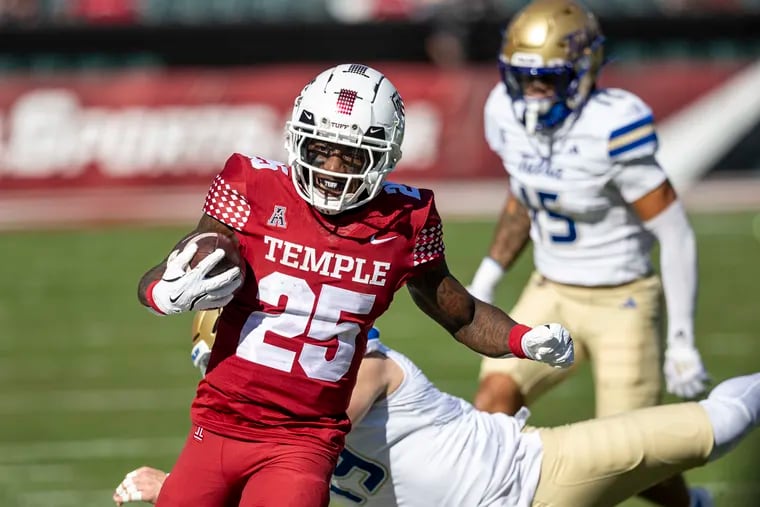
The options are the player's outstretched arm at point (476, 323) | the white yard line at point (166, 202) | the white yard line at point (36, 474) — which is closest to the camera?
the player's outstretched arm at point (476, 323)

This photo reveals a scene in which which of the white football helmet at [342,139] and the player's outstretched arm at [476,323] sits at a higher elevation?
the white football helmet at [342,139]

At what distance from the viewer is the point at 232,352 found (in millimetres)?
3674

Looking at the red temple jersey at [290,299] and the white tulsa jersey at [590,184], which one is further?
the white tulsa jersey at [590,184]

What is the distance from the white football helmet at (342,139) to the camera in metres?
3.59

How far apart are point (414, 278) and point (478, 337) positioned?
26 centimetres

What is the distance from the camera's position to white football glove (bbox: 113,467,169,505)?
12.4 ft

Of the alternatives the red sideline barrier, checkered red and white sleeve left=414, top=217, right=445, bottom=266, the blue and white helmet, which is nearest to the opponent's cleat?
the blue and white helmet

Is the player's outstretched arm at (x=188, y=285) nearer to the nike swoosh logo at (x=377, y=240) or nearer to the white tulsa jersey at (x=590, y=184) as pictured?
the nike swoosh logo at (x=377, y=240)

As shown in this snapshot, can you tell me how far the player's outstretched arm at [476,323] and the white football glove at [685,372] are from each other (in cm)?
115

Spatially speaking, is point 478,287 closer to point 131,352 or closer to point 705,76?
point 131,352

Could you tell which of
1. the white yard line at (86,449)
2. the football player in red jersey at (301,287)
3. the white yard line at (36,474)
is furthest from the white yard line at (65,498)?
the football player in red jersey at (301,287)

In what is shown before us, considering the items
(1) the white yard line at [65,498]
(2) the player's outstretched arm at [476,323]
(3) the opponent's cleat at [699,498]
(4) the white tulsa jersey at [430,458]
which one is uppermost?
(2) the player's outstretched arm at [476,323]

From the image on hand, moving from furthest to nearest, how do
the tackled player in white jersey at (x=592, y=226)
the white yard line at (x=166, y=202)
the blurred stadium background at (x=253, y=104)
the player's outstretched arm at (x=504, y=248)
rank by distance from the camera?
the blurred stadium background at (x=253, y=104) → the white yard line at (x=166, y=202) → the player's outstretched arm at (x=504, y=248) → the tackled player in white jersey at (x=592, y=226)

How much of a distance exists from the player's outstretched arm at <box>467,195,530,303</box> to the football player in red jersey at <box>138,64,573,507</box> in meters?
1.60
